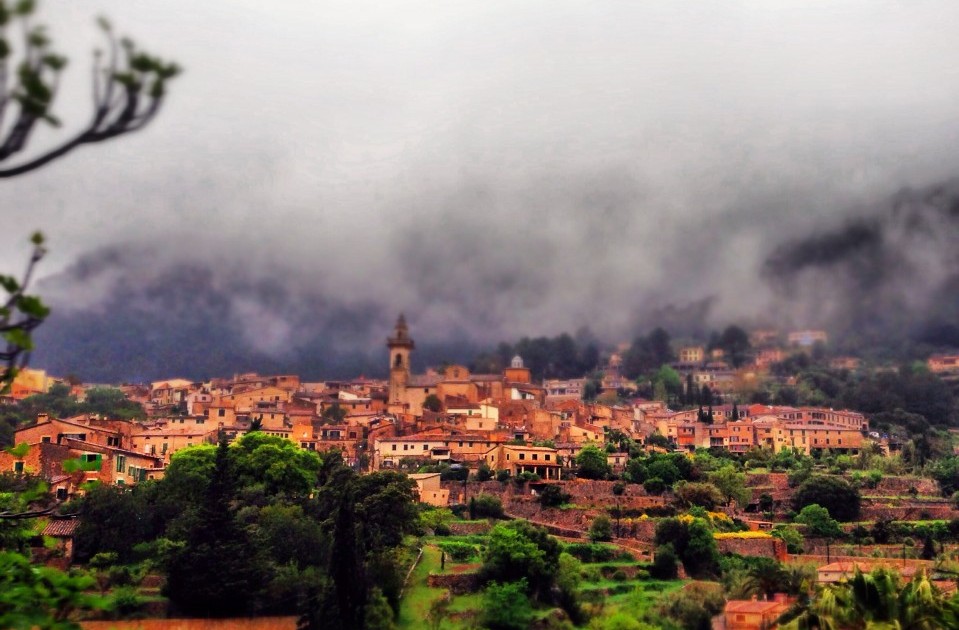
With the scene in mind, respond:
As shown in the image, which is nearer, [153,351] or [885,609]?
[885,609]

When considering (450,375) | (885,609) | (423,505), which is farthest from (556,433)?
(885,609)

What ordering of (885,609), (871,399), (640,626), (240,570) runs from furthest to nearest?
(871,399) → (240,570) → (640,626) → (885,609)

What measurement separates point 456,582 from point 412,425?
27479mm

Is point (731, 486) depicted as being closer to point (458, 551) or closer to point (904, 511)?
point (904, 511)

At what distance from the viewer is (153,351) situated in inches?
4734

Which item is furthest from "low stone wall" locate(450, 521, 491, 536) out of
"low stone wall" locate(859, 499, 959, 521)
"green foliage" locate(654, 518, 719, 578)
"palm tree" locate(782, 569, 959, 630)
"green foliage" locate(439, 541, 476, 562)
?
"palm tree" locate(782, 569, 959, 630)

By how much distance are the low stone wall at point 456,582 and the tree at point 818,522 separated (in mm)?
16453

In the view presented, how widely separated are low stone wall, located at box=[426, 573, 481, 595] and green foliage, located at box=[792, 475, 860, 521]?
18.7m

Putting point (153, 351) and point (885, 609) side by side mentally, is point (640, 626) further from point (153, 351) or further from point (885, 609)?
point (153, 351)

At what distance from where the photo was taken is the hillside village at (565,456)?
43625 millimetres

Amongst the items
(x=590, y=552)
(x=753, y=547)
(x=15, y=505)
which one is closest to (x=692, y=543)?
(x=753, y=547)

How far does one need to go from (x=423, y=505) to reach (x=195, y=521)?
13.4 m

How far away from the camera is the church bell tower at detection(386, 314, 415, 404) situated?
78.9 meters

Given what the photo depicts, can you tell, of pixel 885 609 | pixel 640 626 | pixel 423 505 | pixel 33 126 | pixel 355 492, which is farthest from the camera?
pixel 423 505
